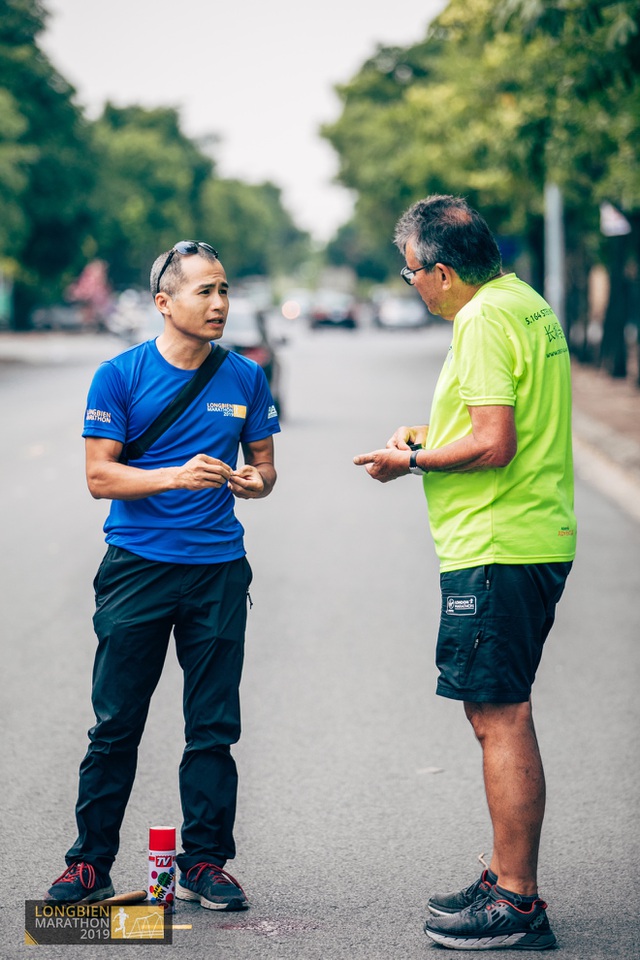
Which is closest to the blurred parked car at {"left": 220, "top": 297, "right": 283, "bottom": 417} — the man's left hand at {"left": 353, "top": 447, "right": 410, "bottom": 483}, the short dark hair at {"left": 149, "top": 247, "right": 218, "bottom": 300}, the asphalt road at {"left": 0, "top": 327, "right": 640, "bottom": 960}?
the asphalt road at {"left": 0, "top": 327, "right": 640, "bottom": 960}

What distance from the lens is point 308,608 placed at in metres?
8.53

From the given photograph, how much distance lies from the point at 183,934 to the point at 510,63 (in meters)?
24.3

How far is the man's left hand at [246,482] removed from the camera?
404 centimetres

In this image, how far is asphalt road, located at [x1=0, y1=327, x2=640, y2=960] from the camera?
161 inches

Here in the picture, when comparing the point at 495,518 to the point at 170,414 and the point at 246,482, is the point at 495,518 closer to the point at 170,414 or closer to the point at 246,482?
the point at 246,482

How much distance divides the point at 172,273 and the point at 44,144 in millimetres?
38850

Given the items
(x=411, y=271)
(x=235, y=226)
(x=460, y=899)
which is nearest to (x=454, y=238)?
(x=411, y=271)

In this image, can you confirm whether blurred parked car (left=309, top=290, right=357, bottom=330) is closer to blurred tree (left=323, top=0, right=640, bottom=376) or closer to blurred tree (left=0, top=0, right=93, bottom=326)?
blurred tree (left=323, top=0, right=640, bottom=376)

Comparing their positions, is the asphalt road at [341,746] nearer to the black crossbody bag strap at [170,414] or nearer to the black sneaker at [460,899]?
the black sneaker at [460,899]

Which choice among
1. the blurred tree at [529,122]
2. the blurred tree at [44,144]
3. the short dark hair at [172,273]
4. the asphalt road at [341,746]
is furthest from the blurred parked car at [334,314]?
the short dark hair at [172,273]

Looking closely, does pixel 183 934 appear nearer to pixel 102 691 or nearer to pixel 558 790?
pixel 102 691

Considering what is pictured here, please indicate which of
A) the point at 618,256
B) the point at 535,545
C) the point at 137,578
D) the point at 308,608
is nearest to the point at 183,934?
the point at 137,578

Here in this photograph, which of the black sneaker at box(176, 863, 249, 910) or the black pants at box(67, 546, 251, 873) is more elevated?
the black pants at box(67, 546, 251, 873)

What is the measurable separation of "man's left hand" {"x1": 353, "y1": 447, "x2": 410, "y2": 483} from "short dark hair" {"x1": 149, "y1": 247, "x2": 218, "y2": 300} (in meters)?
0.70
